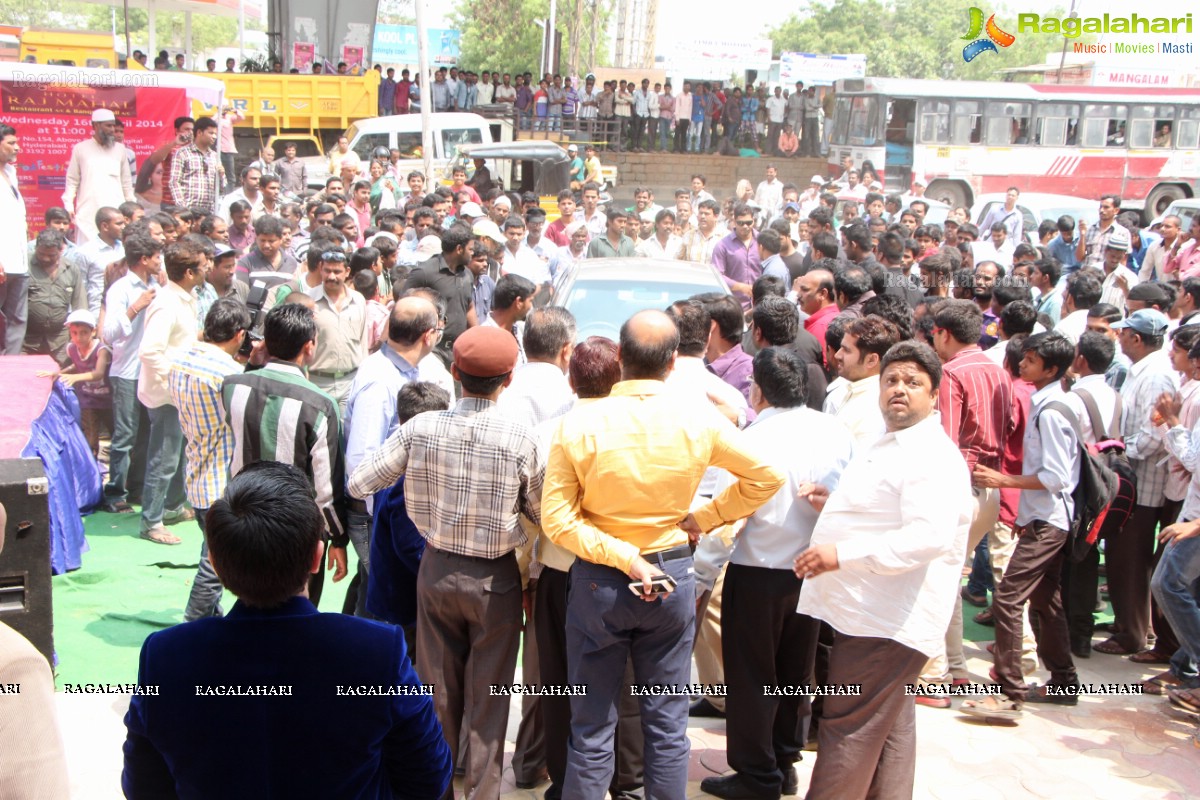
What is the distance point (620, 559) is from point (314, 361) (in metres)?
3.56

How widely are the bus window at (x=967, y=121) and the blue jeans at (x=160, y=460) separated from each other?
2128 centimetres

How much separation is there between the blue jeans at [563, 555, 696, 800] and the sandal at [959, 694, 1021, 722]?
6.19 ft

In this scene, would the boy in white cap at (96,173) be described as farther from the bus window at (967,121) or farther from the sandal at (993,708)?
the bus window at (967,121)

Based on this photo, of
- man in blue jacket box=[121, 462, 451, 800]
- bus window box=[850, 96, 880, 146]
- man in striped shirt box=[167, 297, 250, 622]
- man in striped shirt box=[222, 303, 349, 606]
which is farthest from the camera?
bus window box=[850, 96, 880, 146]

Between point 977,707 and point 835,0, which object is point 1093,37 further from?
point 977,707

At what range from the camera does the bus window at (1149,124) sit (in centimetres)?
2419

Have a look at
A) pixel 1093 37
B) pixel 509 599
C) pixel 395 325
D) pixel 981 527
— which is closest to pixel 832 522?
pixel 509 599

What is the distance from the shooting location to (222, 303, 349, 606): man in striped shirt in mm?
4180

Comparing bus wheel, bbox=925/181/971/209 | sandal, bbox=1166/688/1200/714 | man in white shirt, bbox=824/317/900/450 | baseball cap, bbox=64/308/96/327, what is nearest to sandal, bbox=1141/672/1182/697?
sandal, bbox=1166/688/1200/714

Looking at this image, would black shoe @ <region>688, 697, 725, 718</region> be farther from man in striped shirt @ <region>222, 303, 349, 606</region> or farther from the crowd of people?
man in striped shirt @ <region>222, 303, 349, 606</region>

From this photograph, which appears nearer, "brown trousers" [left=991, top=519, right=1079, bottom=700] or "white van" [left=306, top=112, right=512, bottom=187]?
"brown trousers" [left=991, top=519, right=1079, bottom=700]

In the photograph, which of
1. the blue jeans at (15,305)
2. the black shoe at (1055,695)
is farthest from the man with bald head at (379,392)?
the blue jeans at (15,305)

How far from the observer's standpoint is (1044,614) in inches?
186

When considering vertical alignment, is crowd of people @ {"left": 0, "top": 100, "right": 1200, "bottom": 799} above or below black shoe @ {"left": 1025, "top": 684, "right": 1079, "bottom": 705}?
above
